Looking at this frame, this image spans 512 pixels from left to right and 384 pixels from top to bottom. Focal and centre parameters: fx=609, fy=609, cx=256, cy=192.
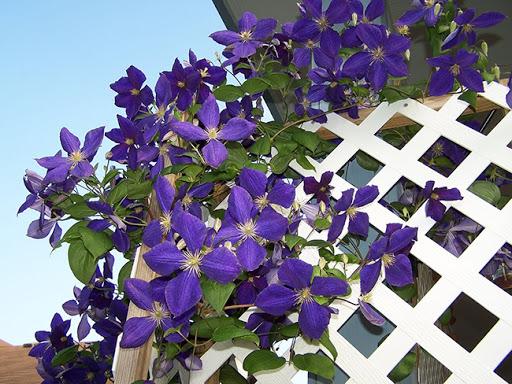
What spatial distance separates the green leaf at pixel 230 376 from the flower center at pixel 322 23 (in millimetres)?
639

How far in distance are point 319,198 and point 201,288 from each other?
0.33 metres

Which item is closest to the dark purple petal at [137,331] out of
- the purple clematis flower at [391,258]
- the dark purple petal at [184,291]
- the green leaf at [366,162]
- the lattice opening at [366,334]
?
the dark purple petal at [184,291]

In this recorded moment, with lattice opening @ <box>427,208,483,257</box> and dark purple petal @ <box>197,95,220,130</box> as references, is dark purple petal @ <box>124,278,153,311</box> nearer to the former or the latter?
dark purple petal @ <box>197,95,220,130</box>

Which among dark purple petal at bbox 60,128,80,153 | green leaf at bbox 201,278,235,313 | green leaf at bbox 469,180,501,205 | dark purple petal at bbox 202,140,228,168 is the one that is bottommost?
green leaf at bbox 469,180,501,205

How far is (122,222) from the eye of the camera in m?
0.98

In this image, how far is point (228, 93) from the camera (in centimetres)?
114

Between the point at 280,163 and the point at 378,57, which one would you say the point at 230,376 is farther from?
the point at 378,57

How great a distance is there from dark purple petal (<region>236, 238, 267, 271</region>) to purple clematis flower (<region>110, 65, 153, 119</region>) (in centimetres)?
47

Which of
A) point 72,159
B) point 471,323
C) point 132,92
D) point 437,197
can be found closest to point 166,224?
point 72,159

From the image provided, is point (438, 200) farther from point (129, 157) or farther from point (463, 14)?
point (129, 157)

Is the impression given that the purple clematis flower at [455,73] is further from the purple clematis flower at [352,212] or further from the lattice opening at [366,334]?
the lattice opening at [366,334]

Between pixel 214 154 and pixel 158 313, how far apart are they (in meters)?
0.25

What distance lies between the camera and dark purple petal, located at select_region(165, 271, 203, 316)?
79cm

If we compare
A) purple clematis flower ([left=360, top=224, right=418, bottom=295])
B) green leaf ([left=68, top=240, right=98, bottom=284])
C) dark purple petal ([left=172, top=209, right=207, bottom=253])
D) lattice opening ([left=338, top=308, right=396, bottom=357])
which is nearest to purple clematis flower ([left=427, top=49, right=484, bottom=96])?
purple clematis flower ([left=360, top=224, right=418, bottom=295])
